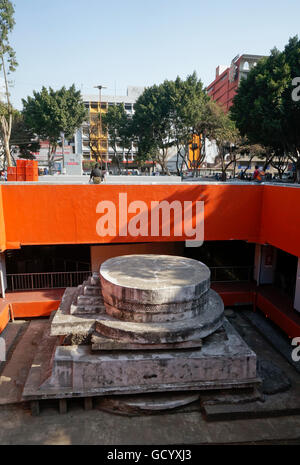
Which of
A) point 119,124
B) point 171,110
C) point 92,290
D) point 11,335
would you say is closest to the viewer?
point 92,290

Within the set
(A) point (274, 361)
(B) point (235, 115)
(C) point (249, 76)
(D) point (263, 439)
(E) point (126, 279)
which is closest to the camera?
(D) point (263, 439)

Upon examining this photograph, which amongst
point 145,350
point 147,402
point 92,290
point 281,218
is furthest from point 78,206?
point 281,218

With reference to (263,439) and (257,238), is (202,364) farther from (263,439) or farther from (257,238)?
(257,238)

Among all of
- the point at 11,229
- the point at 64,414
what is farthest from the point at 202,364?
the point at 11,229

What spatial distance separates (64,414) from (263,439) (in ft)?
14.6

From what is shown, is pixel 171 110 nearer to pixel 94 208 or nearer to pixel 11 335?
pixel 94 208

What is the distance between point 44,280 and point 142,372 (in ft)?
24.4

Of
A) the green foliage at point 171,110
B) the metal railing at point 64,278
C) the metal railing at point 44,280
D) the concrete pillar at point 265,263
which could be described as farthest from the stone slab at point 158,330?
the green foliage at point 171,110

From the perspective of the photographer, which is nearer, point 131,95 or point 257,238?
point 257,238

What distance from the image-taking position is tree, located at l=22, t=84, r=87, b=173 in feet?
102

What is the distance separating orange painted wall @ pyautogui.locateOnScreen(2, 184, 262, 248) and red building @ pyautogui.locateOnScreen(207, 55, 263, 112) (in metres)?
43.9

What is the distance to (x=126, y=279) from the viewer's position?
895 centimetres

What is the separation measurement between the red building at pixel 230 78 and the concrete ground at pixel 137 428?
50530 millimetres

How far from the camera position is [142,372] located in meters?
7.73
